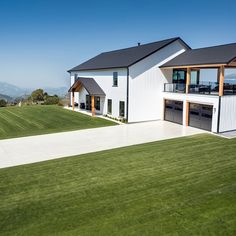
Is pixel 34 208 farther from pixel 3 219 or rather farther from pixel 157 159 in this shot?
pixel 157 159

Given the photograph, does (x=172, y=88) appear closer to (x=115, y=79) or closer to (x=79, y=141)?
(x=115, y=79)

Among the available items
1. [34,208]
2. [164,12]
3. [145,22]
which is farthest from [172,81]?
[34,208]

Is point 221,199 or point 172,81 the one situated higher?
point 172,81

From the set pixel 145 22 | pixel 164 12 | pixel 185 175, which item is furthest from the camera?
pixel 145 22

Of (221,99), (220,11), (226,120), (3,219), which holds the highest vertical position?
(220,11)

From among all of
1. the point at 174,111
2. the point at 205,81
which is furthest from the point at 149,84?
the point at 205,81

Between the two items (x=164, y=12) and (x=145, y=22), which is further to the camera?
(x=145, y=22)

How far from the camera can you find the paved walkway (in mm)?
12164

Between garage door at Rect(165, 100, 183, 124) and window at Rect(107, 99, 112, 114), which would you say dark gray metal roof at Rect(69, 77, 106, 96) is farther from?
garage door at Rect(165, 100, 183, 124)

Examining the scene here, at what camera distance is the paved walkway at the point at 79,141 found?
12164 millimetres

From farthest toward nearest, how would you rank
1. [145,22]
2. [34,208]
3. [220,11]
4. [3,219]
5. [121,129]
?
[145,22], [220,11], [121,129], [34,208], [3,219]

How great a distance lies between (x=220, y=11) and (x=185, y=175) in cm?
1872

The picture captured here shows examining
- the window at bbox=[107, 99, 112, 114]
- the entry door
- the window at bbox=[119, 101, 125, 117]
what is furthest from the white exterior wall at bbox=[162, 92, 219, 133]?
the entry door

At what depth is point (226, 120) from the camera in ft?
52.5
